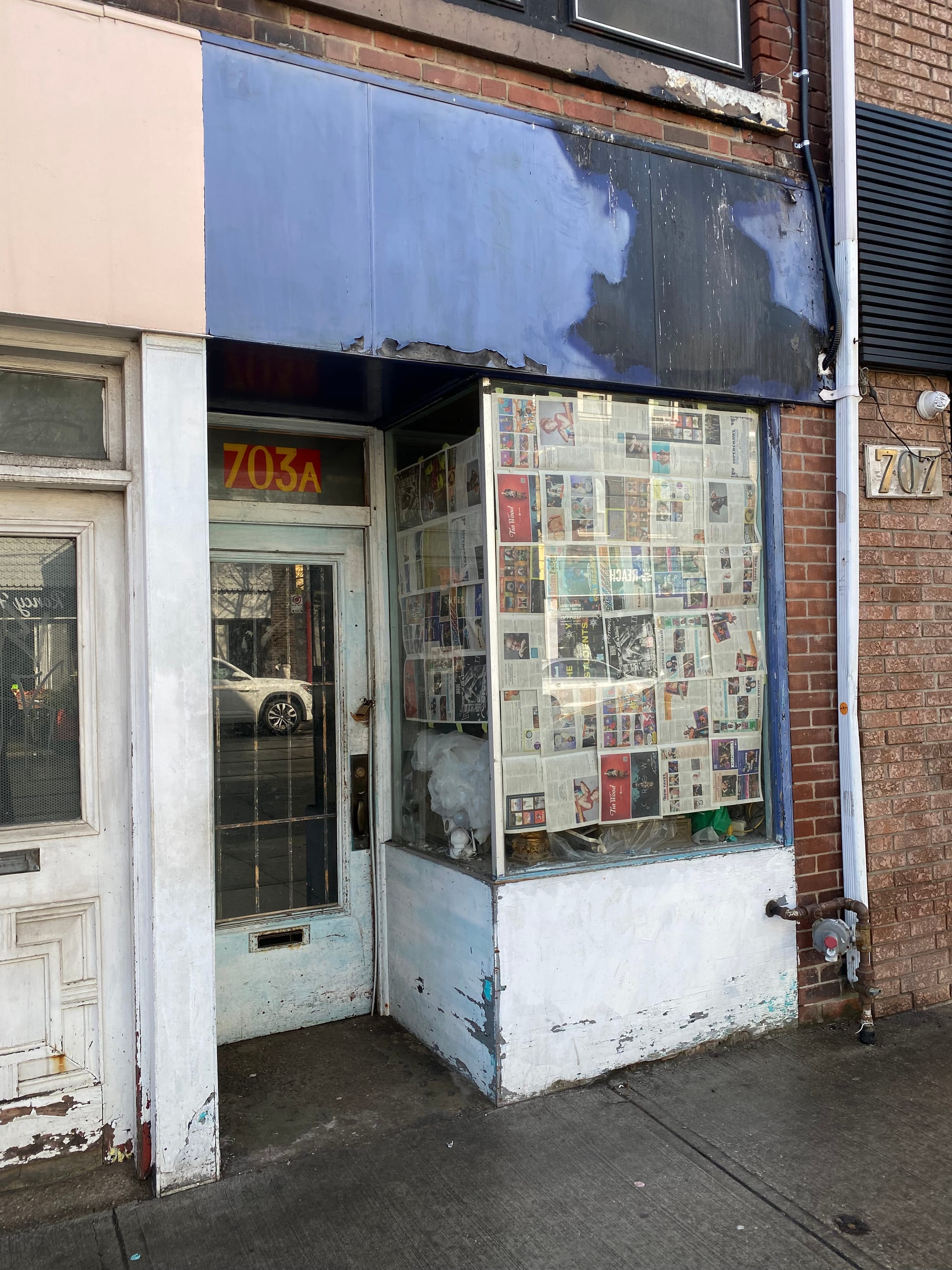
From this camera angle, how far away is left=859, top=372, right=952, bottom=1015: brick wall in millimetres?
4723

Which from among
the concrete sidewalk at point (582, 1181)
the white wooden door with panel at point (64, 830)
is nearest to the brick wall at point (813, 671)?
the concrete sidewalk at point (582, 1181)

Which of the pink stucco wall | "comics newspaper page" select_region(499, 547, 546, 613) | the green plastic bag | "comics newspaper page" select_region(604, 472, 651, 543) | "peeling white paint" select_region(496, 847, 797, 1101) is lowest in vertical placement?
"peeling white paint" select_region(496, 847, 797, 1101)

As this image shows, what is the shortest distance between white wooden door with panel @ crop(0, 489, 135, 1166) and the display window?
1.43 meters

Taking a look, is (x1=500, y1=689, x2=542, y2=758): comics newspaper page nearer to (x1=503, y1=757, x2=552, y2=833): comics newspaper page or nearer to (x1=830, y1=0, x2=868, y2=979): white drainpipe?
(x1=503, y1=757, x2=552, y2=833): comics newspaper page

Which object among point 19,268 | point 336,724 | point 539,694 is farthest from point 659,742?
point 19,268

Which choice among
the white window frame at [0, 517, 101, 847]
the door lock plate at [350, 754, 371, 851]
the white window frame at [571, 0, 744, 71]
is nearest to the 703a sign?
the white window frame at [571, 0, 744, 71]

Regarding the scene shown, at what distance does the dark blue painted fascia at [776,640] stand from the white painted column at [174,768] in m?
2.62

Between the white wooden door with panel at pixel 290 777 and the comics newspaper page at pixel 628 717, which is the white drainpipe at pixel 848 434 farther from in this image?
the white wooden door with panel at pixel 290 777

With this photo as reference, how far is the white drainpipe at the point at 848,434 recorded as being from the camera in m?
4.57

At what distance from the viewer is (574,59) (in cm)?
411

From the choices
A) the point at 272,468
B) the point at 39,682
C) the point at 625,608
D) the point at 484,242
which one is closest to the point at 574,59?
the point at 484,242

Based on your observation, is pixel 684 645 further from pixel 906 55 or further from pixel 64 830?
pixel 906 55

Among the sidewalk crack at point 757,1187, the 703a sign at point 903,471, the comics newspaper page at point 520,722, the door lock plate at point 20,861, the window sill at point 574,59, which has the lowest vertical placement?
the sidewalk crack at point 757,1187

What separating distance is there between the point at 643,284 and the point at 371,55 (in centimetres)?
139
